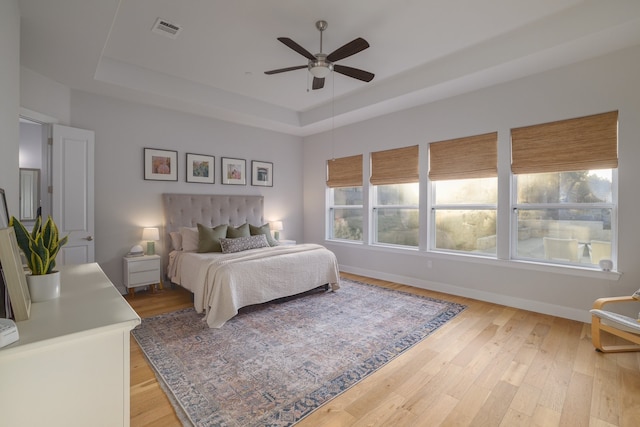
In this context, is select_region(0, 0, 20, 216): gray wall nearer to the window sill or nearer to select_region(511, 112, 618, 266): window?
the window sill

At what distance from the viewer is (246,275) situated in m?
3.40

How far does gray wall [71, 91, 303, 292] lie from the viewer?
404cm

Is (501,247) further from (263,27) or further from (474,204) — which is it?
(263,27)

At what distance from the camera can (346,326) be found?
315cm

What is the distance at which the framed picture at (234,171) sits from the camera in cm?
523

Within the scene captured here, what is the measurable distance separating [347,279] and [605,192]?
3436 mm

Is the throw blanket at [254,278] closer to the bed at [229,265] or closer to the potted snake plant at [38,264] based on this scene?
the bed at [229,265]

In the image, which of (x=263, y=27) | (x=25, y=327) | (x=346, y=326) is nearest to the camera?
(x=25, y=327)

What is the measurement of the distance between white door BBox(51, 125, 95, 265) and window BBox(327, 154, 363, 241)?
12.2 ft

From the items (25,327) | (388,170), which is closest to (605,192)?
(388,170)

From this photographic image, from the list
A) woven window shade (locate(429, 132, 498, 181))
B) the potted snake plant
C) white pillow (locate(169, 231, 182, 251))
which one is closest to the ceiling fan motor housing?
woven window shade (locate(429, 132, 498, 181))

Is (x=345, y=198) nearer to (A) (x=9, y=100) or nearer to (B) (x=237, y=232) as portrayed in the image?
(B) (x=237, y=232)

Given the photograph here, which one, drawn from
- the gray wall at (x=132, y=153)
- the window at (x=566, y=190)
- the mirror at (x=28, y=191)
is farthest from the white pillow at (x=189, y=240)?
the window at (x=566, y=190)

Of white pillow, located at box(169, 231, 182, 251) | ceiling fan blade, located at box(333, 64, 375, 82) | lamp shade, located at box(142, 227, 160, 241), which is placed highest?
ceiling fan blade, located at box(333, 64, 375, 82)
